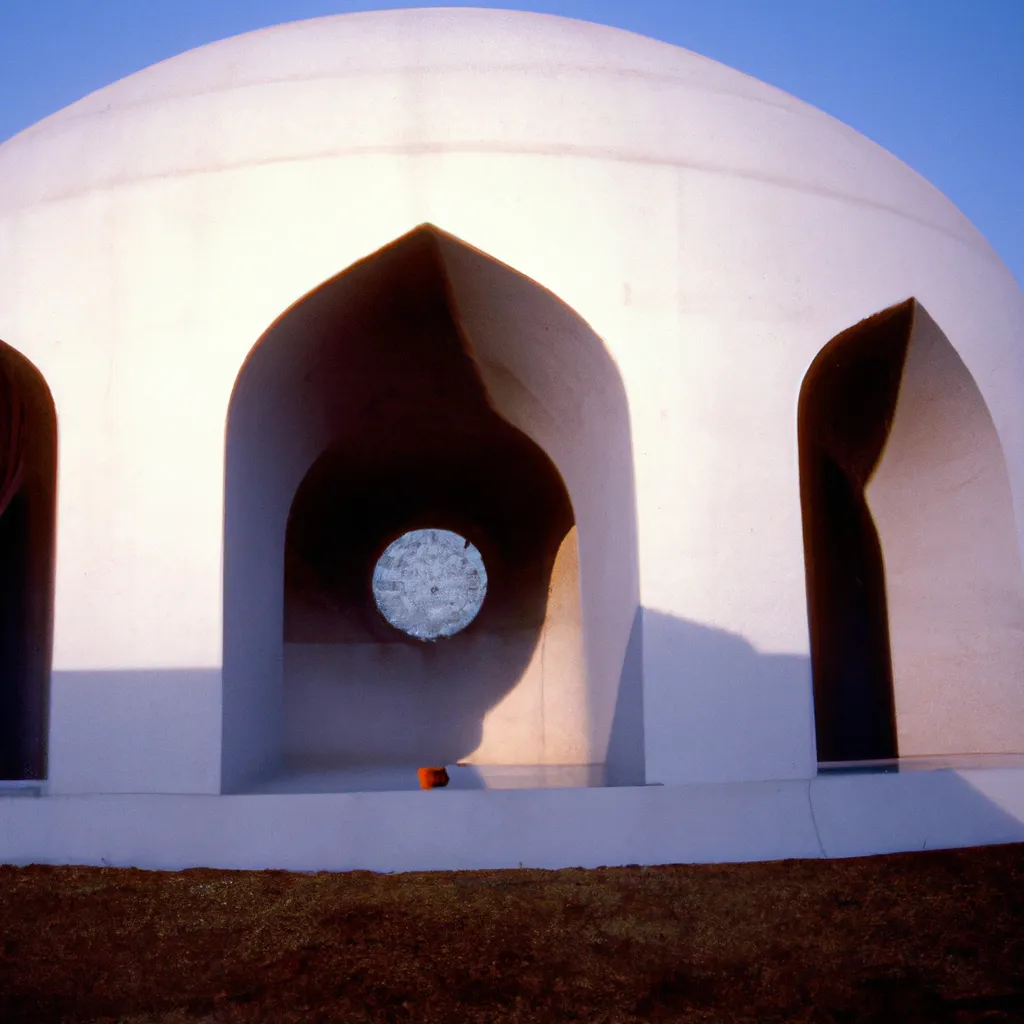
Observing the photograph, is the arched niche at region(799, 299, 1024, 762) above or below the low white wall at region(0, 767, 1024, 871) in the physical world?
above

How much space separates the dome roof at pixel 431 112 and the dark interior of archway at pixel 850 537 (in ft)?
2.62

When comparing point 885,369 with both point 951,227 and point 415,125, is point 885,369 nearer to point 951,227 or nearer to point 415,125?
point 951,227

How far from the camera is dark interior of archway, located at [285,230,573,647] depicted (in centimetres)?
741

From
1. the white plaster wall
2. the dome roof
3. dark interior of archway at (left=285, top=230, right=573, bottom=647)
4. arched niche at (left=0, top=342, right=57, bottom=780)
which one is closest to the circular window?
dark interior of archway at (left=285, top=230, right=573, bottom=647)

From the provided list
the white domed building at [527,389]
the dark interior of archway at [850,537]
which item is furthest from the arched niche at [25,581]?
the dark interior of archway at [850,537]

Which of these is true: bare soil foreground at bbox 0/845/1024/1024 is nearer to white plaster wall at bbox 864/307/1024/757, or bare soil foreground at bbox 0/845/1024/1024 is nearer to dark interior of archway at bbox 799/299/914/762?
white plaster wall at bbox 864/307/1024/757

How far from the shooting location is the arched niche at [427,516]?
5.18 meters

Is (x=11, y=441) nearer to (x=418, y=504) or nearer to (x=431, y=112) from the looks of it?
(x=418, y=504)

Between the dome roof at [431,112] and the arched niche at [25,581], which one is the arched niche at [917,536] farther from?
the arched niche at [25,581]

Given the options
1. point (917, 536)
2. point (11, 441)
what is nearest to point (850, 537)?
point (917, 536)

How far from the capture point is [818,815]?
4695 mm

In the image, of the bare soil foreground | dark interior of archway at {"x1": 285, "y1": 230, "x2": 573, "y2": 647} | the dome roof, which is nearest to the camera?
the bare soil foreground

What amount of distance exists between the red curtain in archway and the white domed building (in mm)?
114

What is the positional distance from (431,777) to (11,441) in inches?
132
